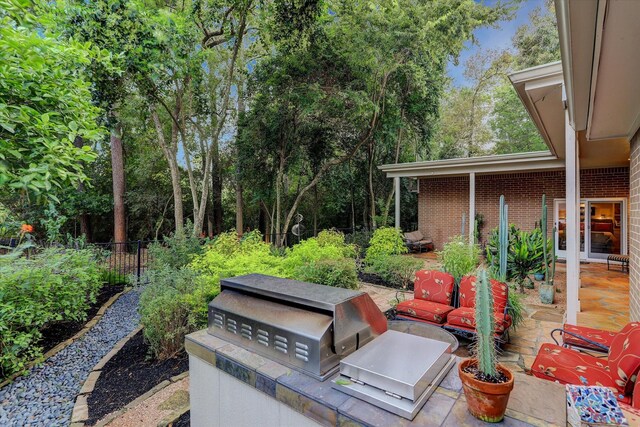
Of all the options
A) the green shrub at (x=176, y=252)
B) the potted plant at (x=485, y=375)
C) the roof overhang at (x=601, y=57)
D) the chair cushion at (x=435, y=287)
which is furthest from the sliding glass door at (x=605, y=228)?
the green shrub at (x=176, y=252)

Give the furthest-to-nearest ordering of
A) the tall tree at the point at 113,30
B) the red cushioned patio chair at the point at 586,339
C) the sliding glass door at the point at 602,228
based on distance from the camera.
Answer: the sliding glass door at the point at 602,228 < the tall tree at the point at 113,30 < the red cushioned patio chair at the point at 586,339

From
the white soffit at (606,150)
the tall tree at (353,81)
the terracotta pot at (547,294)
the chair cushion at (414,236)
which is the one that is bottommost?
the terracotta pot at (547,294)

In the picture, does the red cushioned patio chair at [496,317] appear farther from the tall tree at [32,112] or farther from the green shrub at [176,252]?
the green shrub at [176,252]

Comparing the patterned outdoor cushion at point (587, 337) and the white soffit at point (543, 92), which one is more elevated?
the white soffit at point (543, 92)

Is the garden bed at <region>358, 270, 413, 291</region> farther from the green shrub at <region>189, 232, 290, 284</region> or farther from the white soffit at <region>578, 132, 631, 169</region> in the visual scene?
the white soffit at <region>578, 132, 631, 169</region>

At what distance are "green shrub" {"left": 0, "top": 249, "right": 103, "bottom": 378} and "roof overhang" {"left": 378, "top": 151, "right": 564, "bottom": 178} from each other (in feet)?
30.7

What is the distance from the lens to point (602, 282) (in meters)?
6.57

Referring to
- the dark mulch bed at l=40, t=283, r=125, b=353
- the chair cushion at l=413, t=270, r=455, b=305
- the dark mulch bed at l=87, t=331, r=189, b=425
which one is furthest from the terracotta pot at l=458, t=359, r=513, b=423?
the dark mulch bed at l=40, t=283, r=125, b=353

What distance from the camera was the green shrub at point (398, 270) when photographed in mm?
6258

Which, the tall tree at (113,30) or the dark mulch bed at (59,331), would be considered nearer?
the dark mulch bed at (59,331)

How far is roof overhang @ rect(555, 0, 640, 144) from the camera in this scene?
1.35 metres

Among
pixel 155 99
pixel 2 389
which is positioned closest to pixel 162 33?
pixel 155 99

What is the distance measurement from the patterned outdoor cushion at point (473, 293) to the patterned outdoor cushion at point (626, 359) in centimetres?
123

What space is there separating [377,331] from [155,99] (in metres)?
7.15
